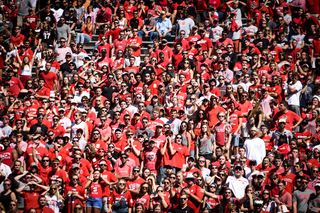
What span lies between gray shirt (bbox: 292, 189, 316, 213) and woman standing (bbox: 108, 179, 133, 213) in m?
4.01

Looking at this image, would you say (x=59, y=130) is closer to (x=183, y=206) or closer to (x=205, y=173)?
(x=205, y=173)

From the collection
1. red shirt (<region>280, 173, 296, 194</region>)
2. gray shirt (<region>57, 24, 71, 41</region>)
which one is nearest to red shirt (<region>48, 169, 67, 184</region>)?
red shirt (<region>280, 173, 296, 194</region>)

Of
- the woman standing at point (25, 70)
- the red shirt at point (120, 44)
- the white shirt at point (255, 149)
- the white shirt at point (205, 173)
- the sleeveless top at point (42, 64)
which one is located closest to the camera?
the white shirt at point (205, 173)

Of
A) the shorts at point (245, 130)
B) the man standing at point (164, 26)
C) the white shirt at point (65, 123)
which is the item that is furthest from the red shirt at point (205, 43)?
the white shirt at point (65, 123)

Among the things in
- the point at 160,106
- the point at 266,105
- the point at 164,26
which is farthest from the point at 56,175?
the point at 164,26

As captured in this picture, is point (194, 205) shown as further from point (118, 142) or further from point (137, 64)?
point (137, 64)

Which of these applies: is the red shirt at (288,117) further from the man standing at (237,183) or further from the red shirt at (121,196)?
the red shirt at (121,196)

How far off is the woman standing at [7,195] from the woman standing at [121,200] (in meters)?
2.51

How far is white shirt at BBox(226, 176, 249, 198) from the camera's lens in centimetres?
1212

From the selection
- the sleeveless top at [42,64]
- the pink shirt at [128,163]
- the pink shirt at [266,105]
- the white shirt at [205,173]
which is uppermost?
the sleeveless top at [42,64]

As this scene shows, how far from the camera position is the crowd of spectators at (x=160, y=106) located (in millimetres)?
12312

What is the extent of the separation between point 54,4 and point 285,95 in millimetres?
10258

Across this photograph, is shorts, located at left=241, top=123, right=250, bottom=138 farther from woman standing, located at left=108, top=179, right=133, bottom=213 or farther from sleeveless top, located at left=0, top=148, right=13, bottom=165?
sleeveless top, located at left=0, top=148, right=13, bottom=165

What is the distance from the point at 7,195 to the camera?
41.3ft
